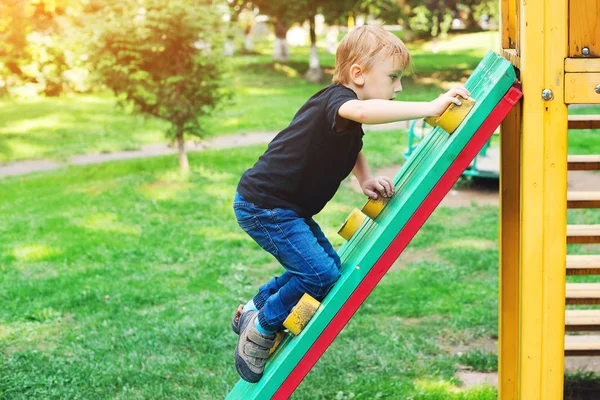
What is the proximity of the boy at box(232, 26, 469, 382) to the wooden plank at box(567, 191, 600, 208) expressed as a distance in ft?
3.08

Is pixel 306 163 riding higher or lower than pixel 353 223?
higher

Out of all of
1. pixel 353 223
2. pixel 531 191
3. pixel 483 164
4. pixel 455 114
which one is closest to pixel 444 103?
pixel 455 114

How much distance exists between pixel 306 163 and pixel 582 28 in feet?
3.48

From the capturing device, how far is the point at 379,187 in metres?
2.99

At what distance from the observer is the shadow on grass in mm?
3971

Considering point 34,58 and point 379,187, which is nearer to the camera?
point 379,187

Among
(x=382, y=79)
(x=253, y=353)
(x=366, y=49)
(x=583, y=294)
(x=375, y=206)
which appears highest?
(x=366, y=49)

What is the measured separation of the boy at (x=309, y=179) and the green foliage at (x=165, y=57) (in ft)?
20.4

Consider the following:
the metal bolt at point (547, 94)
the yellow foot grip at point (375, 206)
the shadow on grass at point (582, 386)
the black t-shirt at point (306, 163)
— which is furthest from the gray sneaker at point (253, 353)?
the shadow on grass at point (582, 386)

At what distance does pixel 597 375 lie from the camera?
13.8 ft

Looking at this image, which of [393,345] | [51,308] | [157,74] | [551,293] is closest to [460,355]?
[393,345]

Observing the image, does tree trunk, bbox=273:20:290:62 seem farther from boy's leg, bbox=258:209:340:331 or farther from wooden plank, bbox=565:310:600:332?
boy's leg, bbox=258:209:340:331

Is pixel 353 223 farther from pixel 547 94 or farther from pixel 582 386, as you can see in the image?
pixel 582 386

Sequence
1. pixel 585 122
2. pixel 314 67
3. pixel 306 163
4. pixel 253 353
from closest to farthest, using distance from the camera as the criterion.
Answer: pixel 306 163 < pixel 253 353 < pixel 585 122 < pixel 314 67
